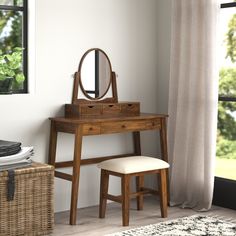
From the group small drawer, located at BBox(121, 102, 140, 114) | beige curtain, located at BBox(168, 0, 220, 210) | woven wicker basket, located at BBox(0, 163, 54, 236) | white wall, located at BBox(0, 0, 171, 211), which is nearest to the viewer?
woven wicker basket, located at BBox(0, 163, 54, 236)

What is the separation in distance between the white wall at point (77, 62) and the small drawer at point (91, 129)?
471 mm

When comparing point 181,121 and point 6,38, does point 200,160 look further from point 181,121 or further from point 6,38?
point 6,38

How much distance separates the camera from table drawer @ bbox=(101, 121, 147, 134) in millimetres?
4605

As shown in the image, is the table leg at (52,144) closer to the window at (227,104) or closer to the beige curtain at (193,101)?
the beige curtain at (193,101)

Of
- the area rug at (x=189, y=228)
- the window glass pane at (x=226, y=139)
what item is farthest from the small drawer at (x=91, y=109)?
the window glass pane at (x=226, y=139)

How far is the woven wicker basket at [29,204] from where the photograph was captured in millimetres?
3996

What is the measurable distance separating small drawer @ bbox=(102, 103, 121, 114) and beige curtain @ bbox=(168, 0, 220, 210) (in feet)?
1.71

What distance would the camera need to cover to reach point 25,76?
189 inches

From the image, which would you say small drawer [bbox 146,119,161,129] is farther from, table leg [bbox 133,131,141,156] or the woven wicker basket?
the woven wicker basket

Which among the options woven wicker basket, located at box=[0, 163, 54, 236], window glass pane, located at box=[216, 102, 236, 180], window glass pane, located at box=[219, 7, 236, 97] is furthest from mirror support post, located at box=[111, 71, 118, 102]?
window glass pane, located at box=[216, 102, 236, 180]

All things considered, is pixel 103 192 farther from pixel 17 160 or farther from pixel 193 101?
pixel 193 101

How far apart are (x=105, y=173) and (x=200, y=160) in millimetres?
883

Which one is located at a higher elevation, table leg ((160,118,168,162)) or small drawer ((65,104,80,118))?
small drawer ((65,104,80,118))

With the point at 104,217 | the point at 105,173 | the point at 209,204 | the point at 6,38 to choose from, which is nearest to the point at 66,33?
the point at 105,173
